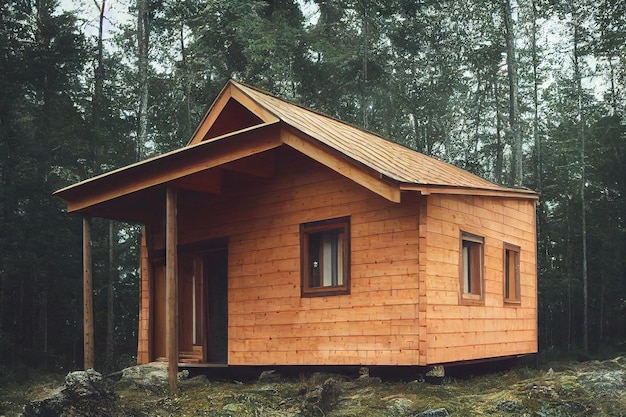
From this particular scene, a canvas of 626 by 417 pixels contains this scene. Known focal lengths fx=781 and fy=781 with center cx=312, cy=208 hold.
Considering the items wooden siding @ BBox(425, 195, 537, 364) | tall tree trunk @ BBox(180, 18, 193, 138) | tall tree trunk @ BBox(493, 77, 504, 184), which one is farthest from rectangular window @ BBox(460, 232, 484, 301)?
tall tree trunk @ BBox(493, 77, 504, 184)

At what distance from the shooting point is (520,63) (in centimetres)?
3438

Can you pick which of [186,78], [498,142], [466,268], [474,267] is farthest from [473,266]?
[498,142]

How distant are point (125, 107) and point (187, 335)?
21.6m

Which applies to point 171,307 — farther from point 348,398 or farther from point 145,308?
point 145,308

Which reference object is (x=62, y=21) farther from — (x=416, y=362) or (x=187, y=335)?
(x=416, y=362)

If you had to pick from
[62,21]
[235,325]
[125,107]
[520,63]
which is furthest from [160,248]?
[520,63]

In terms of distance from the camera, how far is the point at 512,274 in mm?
14867

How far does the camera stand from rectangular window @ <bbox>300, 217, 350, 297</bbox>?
1241 cm

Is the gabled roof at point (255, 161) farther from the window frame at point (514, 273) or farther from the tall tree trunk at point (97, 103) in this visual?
the tall tree trunk at point (97, 103)

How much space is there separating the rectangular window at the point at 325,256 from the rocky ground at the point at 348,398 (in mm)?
1415

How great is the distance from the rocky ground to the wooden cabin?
18.8 inches

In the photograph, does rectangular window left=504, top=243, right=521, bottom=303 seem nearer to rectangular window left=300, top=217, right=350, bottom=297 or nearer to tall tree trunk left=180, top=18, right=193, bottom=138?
rectangular window left=300, top=217, right=350, bottom=297

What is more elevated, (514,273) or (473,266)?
(473,266)

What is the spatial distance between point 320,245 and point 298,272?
577 mm
